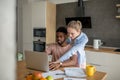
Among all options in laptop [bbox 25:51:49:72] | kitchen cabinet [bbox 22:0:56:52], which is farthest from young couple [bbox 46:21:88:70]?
kitchen cabinet [bbox 22:0:56:52]

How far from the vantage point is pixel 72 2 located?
383cm

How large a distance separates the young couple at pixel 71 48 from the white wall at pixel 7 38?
140 cm

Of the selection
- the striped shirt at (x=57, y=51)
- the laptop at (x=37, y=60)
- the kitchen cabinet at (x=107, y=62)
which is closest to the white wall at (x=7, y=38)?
the laptop at (x=37, y=60)

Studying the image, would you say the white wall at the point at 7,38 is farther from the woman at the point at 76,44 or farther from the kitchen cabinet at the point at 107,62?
the kitchen cabinet at the point at 107,62

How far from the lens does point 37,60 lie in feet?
5.00

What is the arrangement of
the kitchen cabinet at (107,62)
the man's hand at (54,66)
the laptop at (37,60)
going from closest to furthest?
the laptop at (37,60) → the man's hand at (54,66) → the kitchen cabinet at (107,62)

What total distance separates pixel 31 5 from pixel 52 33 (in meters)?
0.92

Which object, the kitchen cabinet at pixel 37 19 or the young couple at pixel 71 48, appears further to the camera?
the kitchen cabinet at pixel 37 19

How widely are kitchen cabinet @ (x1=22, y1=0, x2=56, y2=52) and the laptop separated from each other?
223 centimetres

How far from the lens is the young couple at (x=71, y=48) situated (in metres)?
1.71

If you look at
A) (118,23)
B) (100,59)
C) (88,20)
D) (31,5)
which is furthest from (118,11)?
(31,5)

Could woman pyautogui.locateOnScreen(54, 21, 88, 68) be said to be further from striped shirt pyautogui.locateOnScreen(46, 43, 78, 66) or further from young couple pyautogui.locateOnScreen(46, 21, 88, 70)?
striped shirt pyautogui.locateOnScreen(46, 43, 78, 66)

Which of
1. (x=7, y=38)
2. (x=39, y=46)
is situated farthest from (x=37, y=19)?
(x=7, y=38)

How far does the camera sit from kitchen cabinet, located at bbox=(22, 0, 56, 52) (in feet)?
12.5
